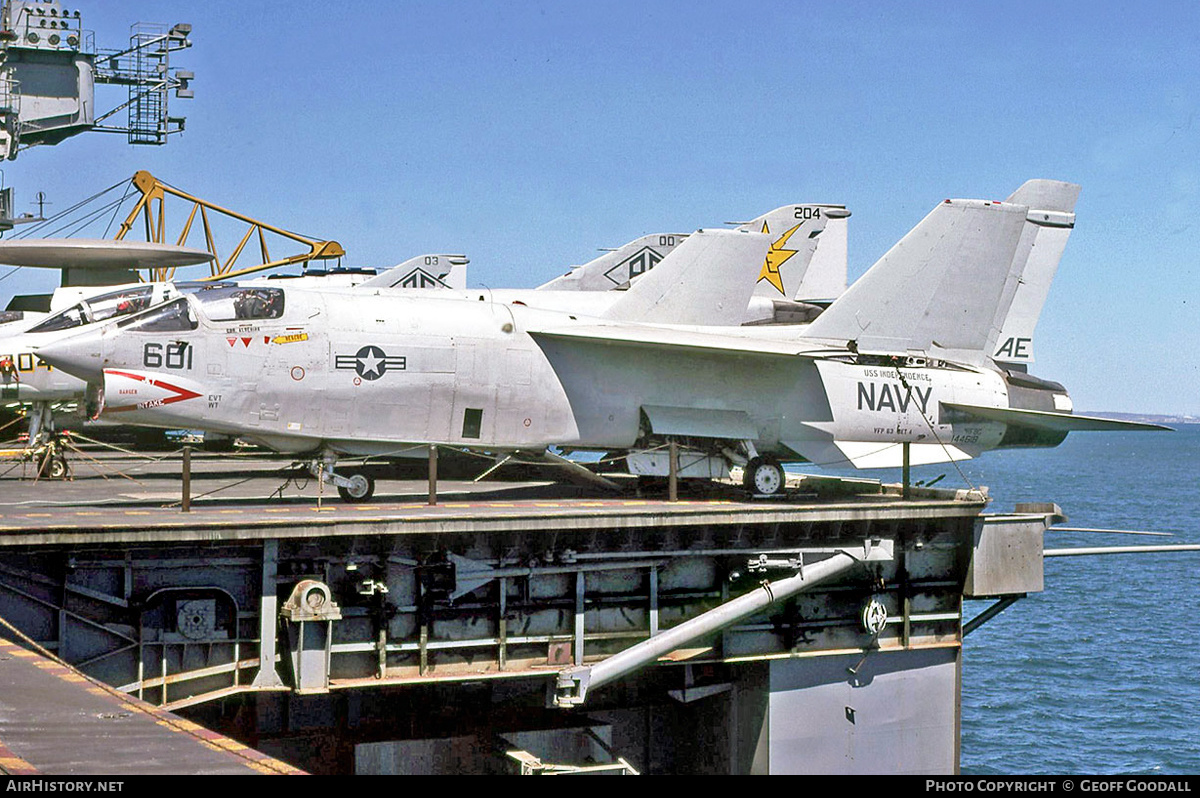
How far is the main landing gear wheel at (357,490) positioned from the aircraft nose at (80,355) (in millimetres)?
3962

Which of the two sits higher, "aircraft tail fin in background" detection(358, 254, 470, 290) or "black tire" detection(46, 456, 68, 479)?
"aircraft tail fin in background" detection(358, 254, 470, 290)

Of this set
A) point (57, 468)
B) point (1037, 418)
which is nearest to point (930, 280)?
point (1037, 418)

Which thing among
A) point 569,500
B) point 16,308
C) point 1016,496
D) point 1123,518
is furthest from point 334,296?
point 1016,496

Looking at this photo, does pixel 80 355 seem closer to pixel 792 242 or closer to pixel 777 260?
pixel 777 260

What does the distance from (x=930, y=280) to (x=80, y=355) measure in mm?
14644

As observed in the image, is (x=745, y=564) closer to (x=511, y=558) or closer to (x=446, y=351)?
(x=511, y=558)

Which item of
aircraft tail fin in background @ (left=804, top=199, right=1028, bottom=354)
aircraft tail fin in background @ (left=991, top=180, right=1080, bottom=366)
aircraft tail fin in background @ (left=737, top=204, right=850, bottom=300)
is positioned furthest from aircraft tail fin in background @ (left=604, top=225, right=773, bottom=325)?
aircraft tail fin in background @ (left=737, top=204, right=850, bottom=300)

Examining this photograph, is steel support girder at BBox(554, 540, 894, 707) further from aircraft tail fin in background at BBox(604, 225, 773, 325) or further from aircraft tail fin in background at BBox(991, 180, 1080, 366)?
aircraft tail fin in background at BBox(991, 180, 1080, 366)

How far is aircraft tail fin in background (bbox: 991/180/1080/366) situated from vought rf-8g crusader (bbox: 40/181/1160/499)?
6cm

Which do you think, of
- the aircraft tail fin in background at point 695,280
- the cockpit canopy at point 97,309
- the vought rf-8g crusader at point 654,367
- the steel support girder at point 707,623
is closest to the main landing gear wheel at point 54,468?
the cockpit canopy at point 97,309

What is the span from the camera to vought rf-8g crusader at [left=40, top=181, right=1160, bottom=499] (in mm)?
18797

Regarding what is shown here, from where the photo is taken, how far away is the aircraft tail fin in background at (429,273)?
40.0 metres

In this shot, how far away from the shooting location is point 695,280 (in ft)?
75.8

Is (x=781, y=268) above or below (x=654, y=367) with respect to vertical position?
above
